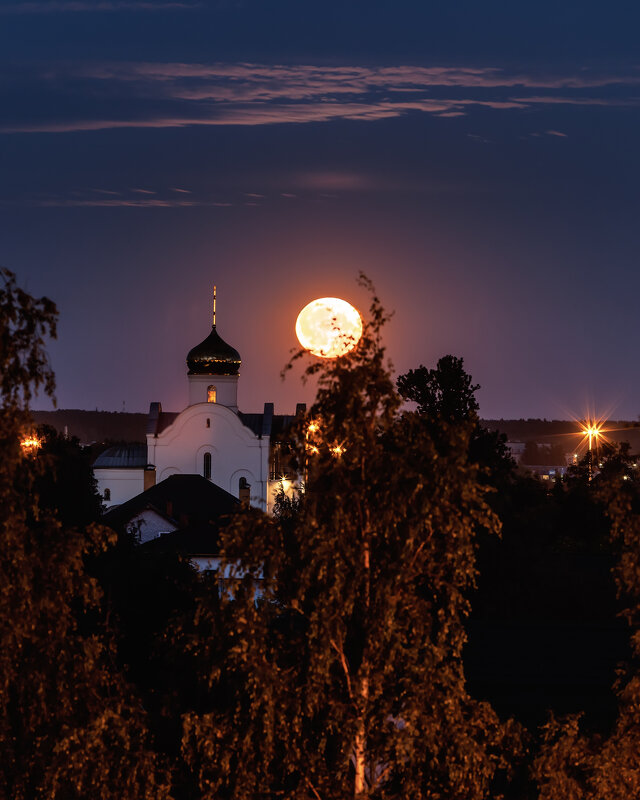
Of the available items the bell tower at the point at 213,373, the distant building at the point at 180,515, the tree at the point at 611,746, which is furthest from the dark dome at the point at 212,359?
the tree at the point at 611,746

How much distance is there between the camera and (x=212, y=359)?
90.9 metres

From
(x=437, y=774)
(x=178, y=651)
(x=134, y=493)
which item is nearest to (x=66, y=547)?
(x=178, y=651)

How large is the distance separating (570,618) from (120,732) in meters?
29.4

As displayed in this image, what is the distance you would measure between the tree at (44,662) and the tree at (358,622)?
2.16 feet

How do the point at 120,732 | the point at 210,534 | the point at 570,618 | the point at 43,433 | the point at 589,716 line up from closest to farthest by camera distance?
the point at 120,732 → the point at 43,433 → the point at 589,716 → the point at 570,618 → the point at 210,534

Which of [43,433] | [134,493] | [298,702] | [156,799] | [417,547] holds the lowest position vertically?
[156,799]

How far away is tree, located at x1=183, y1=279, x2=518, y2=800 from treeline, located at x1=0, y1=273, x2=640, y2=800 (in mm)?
18

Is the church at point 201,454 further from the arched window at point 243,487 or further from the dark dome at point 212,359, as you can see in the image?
the dark dome at point 212,359

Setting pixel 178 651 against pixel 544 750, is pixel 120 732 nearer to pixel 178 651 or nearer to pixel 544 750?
pixel 178 651

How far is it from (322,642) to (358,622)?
0.49 m

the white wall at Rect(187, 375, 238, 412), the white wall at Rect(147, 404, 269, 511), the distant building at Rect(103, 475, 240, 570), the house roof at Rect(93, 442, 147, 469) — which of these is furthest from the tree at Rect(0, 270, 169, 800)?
the white wall at Rect(187, 375, 238, 412)

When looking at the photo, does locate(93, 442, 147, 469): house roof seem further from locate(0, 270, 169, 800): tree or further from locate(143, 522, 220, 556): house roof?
locate(0, 270, 169, 800): tree

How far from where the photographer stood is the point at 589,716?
23.2m

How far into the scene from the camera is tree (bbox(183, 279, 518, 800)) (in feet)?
34.1
